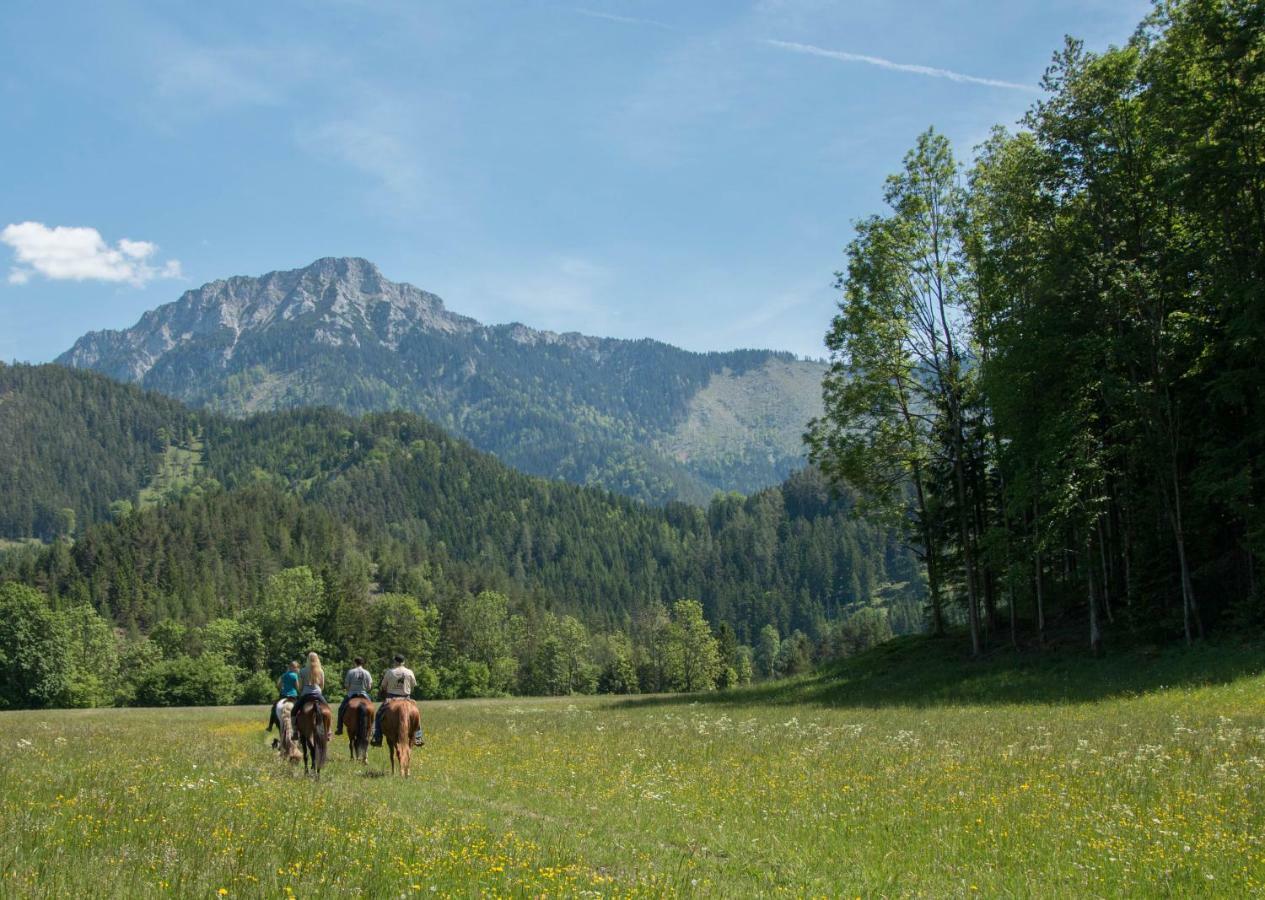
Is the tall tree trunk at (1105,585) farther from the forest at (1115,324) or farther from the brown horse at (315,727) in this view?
the brown horse at (315,727)

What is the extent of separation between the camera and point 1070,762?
1463 cm

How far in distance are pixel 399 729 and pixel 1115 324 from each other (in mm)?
28088

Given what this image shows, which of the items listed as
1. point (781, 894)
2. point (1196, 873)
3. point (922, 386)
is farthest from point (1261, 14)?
point (781, 894)

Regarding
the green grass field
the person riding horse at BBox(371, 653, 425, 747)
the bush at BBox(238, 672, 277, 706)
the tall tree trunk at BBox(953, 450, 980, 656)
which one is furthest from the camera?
the bush at BBox(238, 672, 277, 706)

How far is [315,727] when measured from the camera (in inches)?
789

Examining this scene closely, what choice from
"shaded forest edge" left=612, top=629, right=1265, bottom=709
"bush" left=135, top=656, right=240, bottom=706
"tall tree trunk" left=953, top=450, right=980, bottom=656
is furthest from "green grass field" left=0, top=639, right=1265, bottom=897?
"bush" left=135, top=656, right=240, bottom=706

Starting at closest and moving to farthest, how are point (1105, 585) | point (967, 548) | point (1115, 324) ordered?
1. point (1115, 324)
2. point (1105, 585)
3. point (967, 548)

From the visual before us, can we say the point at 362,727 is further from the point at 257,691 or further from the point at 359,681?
the point at 257,691

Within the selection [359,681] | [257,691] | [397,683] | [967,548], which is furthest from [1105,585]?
[257,691]

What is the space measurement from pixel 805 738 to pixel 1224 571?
62.8 feet

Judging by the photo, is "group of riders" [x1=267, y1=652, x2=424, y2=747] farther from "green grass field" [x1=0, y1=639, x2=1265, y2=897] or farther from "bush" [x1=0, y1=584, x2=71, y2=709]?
"bush" [x1=0, y1=584, x2=71, y2=709]

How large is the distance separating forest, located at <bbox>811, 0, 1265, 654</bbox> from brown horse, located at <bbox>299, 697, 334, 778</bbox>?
23928 millimetres

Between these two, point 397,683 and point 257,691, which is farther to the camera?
point 257,691

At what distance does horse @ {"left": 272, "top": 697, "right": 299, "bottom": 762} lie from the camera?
21922 mm
